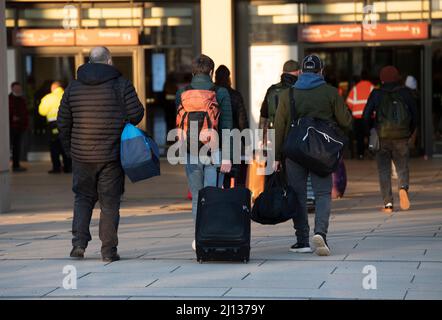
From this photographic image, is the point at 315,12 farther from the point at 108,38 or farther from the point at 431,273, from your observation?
the point at 431,273

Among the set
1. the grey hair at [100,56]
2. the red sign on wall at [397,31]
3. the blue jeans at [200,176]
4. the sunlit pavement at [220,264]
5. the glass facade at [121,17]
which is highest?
the glass facade at [121,17]

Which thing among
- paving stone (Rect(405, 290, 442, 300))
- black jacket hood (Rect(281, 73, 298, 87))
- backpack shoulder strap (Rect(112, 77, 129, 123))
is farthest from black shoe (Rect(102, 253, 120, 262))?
black jacket hood (Rect(281, 73, 298, 87))

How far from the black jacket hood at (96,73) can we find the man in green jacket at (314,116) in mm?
1511

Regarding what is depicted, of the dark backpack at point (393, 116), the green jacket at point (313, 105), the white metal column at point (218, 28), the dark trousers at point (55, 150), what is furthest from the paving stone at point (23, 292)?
the white metal column at point (218, 28)

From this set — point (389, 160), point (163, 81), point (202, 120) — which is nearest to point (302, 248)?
point (202, 120)

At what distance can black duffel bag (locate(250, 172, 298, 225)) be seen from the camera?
951 cm

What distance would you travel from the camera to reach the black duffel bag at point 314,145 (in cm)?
946

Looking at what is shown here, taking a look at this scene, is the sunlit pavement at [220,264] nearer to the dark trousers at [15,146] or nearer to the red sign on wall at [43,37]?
the dark trousers at [15,146]

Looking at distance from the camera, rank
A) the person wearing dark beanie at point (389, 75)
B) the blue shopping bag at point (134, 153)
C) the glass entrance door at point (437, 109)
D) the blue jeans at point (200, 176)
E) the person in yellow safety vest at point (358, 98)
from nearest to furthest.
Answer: the blue shopping bag at point (134, 153), the blue jeans at point (200, 176), the person wearing dark beanie at point (389, 75), the person in yellow safety vest at point (358, 98), the glass entrance door at point (437, 109)

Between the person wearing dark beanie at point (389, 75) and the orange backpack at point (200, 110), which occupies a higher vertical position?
the person wearing dark beanie at point (389, 75)

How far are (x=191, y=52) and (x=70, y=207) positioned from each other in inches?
331

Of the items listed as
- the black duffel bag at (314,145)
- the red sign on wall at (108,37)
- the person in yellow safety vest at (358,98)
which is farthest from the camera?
the red sign on wall at (108,37)

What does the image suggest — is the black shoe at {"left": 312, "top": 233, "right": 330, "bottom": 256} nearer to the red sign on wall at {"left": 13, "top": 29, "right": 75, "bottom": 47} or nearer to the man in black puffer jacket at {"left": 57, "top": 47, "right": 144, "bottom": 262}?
the man in black puffer jacket at {"left": 57, "top": 47, "right": 144, "bottom": 262}
